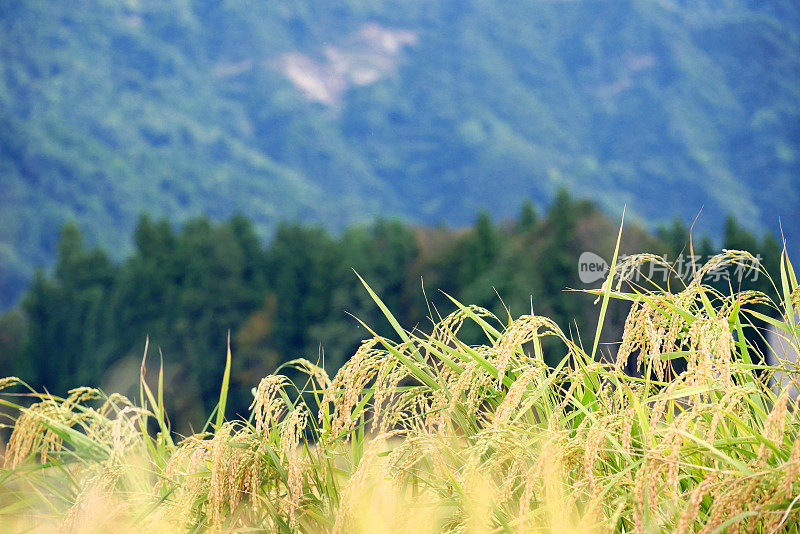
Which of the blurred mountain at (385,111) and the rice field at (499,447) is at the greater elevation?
the blurred mountain at (385,111)

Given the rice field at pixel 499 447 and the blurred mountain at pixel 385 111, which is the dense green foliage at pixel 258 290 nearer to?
the rice field at pixel 499 447

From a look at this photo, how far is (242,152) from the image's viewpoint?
126500 mm

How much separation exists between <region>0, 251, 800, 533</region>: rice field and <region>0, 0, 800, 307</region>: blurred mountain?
92.7 meters

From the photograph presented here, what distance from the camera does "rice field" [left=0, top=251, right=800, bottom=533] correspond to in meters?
1.88

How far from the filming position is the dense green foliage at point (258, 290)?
34906 mm

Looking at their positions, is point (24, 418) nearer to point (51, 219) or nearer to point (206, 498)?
point (206, 498)

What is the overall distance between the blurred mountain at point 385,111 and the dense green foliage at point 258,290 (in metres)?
47.9

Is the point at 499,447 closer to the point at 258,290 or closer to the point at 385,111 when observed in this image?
the point at 258,290

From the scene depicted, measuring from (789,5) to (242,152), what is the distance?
9402cm

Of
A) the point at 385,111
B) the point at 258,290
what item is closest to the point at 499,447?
the point at 258,290

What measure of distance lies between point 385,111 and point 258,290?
106121 mm

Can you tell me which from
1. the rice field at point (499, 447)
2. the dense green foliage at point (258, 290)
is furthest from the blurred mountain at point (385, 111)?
the rice field at point (499, 447)

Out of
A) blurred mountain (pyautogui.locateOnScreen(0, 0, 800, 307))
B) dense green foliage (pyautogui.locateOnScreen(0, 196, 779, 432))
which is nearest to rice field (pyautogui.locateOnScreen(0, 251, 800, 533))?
dense green foliage (pyautogui.locateOnScreen(0, 196, 779, 432))

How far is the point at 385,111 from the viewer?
143 meters
